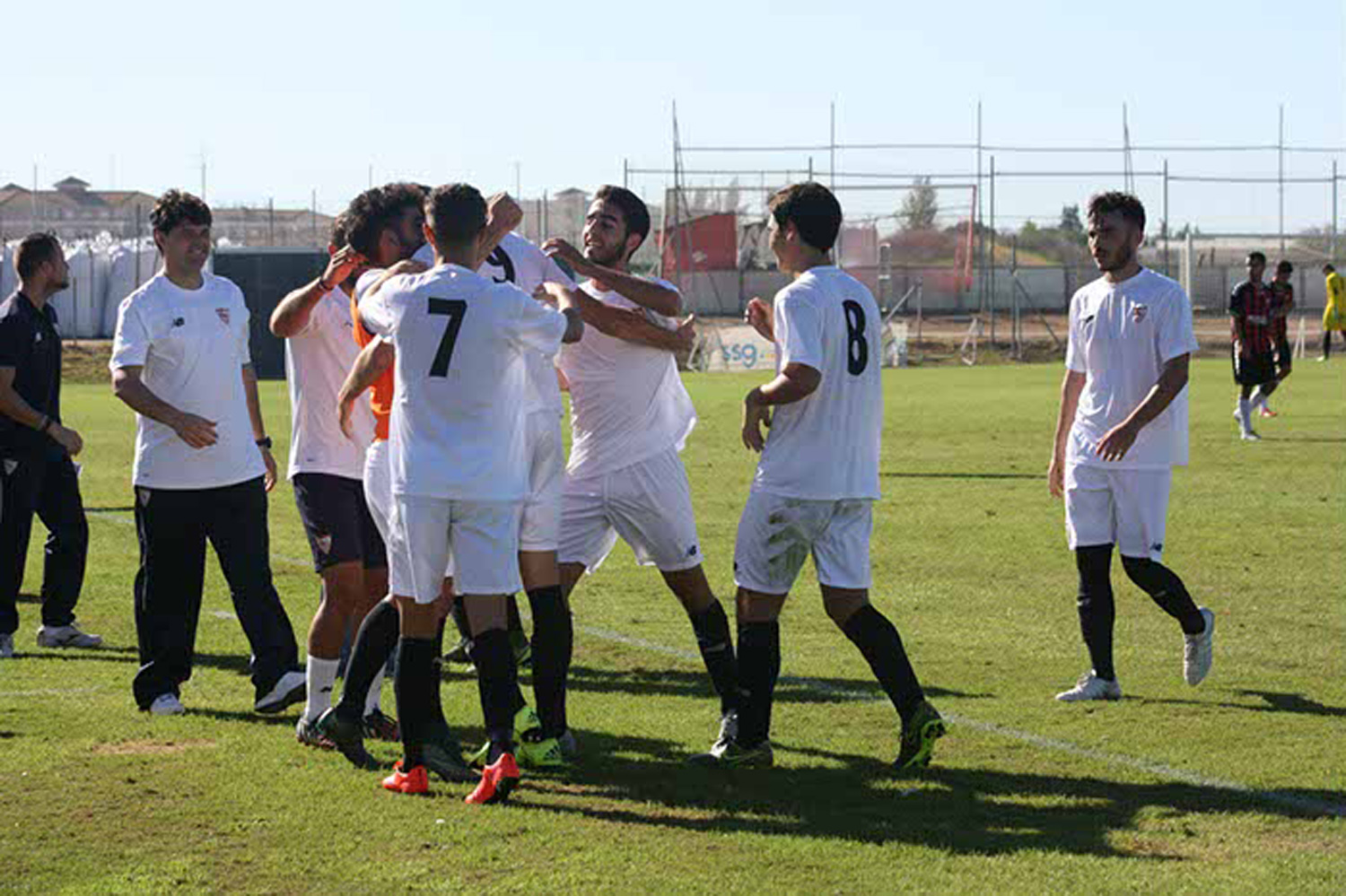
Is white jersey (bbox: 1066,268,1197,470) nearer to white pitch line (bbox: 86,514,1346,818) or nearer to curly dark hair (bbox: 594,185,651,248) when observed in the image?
white pitch line (bbox: 86,514,1346,818)

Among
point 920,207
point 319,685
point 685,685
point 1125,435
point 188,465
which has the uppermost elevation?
point 920,207

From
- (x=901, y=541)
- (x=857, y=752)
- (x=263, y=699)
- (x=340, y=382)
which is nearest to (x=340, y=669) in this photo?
(x=263, y=699)

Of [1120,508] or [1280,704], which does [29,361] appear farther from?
[1280,704]

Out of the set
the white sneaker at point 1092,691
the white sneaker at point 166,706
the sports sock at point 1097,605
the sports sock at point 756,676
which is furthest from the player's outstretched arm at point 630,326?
the white sneaker at point 166,706

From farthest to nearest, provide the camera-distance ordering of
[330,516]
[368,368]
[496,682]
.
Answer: [330,516] < [368,368] < [496,682]

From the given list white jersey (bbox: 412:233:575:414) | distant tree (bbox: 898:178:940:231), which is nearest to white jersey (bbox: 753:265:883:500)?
white jersey (bbox: 412:233:575:414)

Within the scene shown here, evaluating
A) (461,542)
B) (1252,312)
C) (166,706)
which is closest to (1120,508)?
(461,542)

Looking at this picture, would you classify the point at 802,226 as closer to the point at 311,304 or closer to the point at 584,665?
the point at 311,304

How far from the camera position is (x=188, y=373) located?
322 inches

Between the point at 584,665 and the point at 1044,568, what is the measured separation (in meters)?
4.16

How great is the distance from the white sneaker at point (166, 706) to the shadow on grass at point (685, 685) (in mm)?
1388

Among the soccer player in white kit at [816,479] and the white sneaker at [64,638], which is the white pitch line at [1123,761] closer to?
the soccer player in white kit at [816,479]

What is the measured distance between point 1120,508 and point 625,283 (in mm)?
2672

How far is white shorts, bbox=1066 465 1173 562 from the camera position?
8492mm
